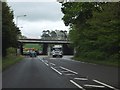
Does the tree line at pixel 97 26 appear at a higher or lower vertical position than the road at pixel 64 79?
higher

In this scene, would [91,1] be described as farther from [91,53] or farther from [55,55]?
[55,55]

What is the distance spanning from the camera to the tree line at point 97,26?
141 ft

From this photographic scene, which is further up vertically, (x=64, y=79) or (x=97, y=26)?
(x=97, y=26)

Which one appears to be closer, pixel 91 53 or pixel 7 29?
pixel 7 29

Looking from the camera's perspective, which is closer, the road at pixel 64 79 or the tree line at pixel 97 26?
the road at pixel 64 79

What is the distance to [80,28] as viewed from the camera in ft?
202

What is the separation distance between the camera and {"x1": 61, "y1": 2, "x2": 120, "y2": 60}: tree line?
141 ft

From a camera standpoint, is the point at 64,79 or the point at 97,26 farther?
the point at 97,26

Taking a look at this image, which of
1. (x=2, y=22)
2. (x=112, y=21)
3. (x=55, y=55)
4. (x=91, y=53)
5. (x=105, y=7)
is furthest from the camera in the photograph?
(x=55, y=55)

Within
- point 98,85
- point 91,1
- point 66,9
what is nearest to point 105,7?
point 91,1

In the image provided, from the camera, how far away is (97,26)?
157 ft

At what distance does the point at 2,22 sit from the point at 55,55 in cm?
4779

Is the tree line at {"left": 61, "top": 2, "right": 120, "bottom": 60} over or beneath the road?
over

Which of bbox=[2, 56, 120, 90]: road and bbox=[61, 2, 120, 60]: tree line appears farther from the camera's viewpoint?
bbox=[61, 2, 120, 60]: tree line
